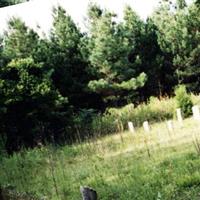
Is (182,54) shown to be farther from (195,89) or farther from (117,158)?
(117,158)

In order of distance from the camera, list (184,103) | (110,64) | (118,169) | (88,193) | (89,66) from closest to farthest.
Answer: (88,193) → (118,169) → (184,103) → (110,64) → (89,66)

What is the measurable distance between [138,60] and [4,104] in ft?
24.1

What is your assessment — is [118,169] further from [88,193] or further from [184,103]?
[184,103]

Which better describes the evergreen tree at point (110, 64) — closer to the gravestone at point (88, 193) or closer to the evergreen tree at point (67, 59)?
the evergreen tree at point (67, 59)

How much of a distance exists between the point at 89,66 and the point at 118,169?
11308mm

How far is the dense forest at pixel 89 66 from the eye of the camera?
45.5 ft

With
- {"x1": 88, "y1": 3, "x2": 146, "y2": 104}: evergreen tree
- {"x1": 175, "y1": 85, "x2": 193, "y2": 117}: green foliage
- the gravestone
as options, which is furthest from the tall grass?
{"x1": 88, "y1": 3, "x2": 146, "y2": 104}: evergreen tree

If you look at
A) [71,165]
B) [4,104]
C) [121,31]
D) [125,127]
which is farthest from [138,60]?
[71,165]

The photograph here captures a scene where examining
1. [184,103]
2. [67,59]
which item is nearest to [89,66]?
[67,59]

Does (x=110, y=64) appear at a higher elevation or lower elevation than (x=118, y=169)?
higher

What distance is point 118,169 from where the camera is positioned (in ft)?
24.7

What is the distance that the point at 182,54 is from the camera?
20062 mm

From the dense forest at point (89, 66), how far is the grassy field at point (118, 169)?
10.1 feet

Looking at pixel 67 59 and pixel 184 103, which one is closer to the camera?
pixel 184 103
